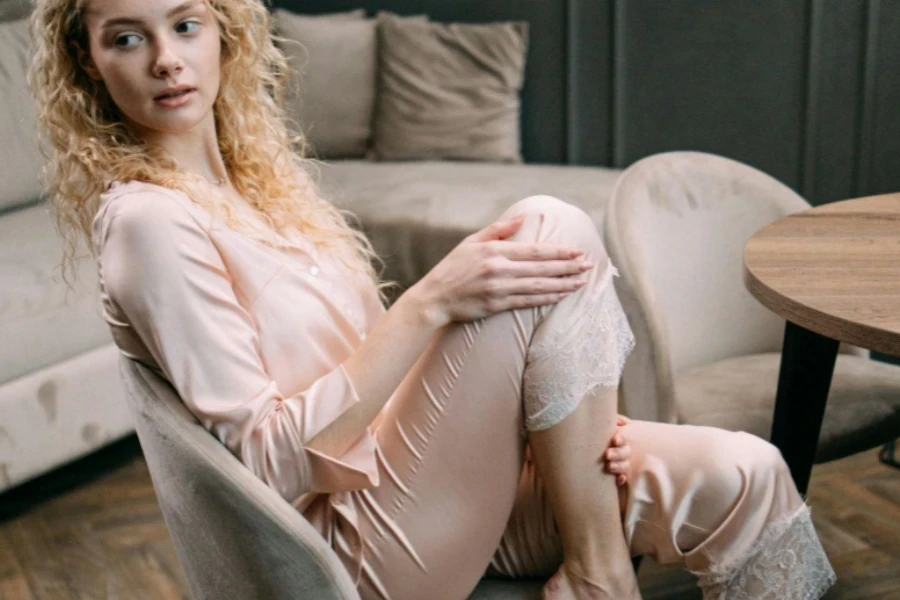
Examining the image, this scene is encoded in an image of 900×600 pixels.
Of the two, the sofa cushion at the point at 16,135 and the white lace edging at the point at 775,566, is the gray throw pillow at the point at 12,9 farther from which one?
the white lace edging at the point at 775,566

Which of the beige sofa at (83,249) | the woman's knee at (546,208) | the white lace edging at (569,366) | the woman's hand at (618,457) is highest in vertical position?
the woman's knee at (546,208)

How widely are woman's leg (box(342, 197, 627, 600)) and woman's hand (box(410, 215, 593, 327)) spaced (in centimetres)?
2

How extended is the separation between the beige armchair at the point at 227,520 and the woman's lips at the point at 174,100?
1.03 ft

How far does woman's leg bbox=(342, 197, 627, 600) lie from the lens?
44.8 inches

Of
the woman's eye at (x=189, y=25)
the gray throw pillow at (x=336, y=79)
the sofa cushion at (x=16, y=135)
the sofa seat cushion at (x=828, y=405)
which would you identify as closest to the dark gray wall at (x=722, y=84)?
the gray throw pillow at (x=336, y=79)

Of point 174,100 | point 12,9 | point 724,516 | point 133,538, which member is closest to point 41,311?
point 133,538

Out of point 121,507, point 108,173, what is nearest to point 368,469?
point 108,173

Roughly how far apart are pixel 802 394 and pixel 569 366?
0.59 m

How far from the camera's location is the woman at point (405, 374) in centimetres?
109

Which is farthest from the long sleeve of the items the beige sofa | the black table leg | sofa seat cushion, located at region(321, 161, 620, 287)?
sofa seat cushion, located at region(321, 161, 620, 287)

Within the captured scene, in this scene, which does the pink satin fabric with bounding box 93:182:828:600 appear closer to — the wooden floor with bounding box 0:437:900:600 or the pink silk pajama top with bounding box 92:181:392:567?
the pink silk pajama top with bounding box 92:181:392:567

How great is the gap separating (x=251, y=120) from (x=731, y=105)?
1.98 meters

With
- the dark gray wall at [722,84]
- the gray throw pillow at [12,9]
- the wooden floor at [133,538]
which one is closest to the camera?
the wooden floor at [133,538]

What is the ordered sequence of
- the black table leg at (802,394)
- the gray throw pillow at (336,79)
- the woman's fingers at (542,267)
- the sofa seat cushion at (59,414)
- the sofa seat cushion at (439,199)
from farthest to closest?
the gray throw pillow at (336,79) → the sofa seat cushion at (439,199) → the sofa seat cushion at (59,414) → the black table leg at (802,394) → the woman's fingers at (542,267)
